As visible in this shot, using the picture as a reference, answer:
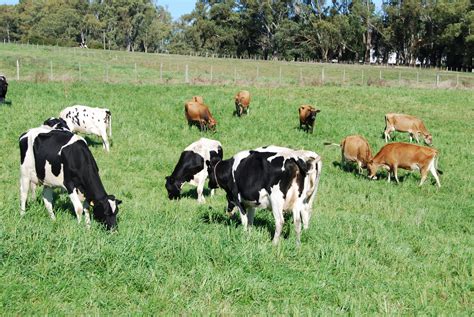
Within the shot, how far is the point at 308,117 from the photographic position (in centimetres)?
2081

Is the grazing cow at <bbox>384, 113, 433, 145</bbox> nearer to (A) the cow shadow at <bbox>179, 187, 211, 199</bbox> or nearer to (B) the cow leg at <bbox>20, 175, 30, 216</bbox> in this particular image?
(A) the cow shadow at <bbox>179, 187, 211, 199</bbox>

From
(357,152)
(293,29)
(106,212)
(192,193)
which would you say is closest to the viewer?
(106,212)

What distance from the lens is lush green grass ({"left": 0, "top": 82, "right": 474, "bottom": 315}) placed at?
5680 mm

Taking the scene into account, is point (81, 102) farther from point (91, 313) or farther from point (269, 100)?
point (91, 313)

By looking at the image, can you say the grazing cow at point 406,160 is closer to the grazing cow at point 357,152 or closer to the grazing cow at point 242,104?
the grazing cow at point 357,152

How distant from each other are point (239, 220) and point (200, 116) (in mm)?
11392

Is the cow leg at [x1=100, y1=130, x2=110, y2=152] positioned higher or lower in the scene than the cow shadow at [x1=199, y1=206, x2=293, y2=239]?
higher

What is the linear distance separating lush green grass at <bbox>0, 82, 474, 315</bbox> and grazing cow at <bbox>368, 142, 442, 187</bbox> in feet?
1.60

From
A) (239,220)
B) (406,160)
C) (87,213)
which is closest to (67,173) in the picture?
(87,213)

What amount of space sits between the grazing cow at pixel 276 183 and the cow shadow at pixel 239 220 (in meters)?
0.34

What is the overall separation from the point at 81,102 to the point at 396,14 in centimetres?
7306

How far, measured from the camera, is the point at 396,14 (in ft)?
272

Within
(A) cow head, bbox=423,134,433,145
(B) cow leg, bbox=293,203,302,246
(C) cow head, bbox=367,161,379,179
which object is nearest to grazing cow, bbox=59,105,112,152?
(C) cow head, bbox=367,161,379,179

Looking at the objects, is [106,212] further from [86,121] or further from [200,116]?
[200,116]
